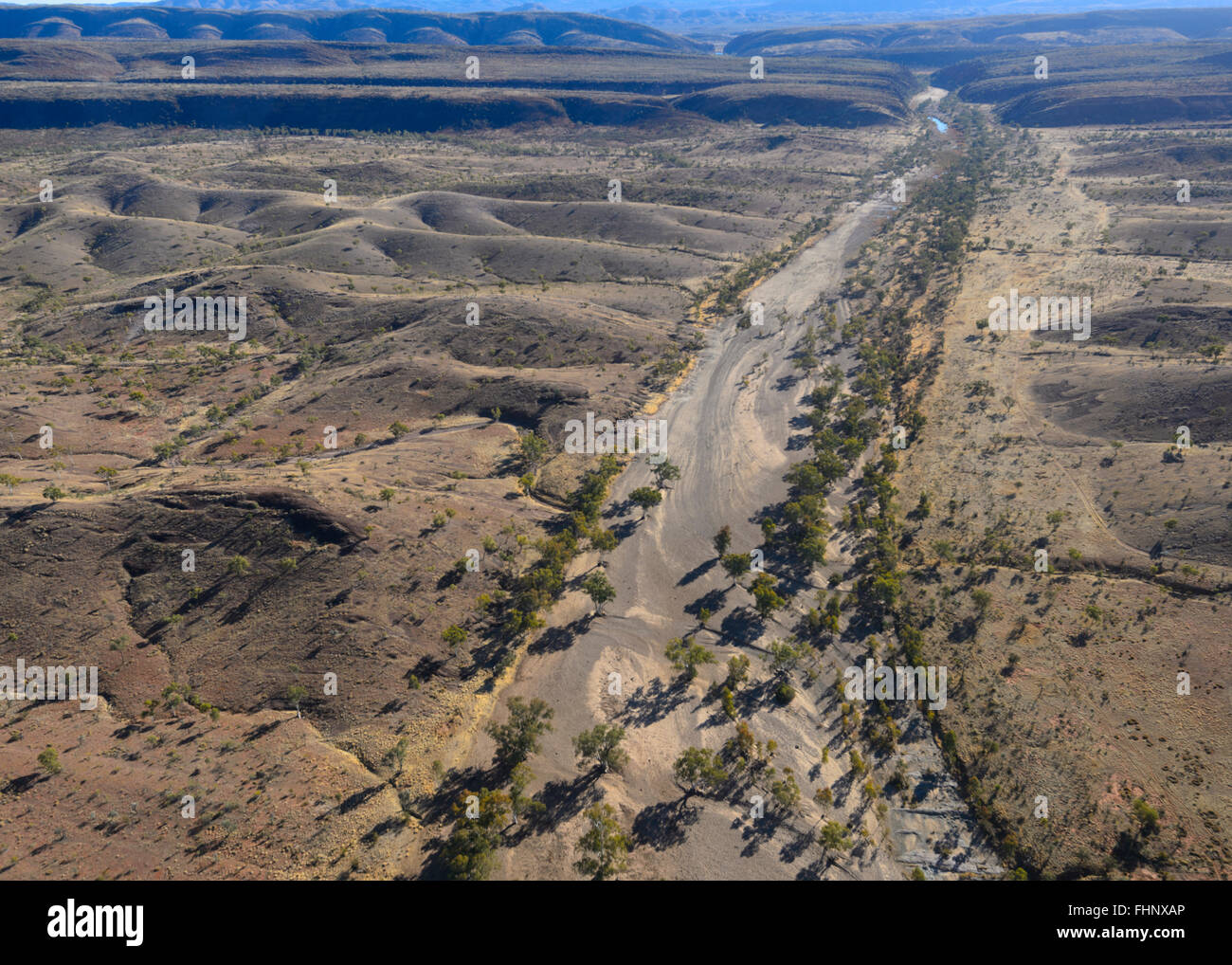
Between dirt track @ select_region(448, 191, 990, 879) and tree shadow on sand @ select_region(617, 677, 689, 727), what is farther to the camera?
tree shadow on sand @ select_region(617, 677, 689, 727)

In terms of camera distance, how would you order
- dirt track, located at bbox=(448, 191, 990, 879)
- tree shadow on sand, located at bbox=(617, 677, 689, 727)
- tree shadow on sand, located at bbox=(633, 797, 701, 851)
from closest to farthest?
dirt track, located at bbox=(448, 191, 990, 879), tree shadow on sand, located at bbox=(633, 797, 701, 851), tree shadow on sand, located at bbox=(617, 677, 689, 727)

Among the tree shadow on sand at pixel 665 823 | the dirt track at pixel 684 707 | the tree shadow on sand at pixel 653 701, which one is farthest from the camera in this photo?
the tree shadow on sand at pixel 653 701

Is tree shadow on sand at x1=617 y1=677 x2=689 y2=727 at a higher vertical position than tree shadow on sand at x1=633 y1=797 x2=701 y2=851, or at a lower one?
higher

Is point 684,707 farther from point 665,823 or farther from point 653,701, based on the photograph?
point 665,823

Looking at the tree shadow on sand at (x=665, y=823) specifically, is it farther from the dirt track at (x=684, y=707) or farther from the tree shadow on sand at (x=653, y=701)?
the tree shadow on sand at (x=653, y=701)

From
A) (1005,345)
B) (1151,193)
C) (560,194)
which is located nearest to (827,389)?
(1005,345)

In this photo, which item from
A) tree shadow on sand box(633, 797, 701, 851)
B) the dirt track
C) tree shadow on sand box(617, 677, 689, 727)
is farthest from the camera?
tree shadow on sand box(617, 677, 689, 727)

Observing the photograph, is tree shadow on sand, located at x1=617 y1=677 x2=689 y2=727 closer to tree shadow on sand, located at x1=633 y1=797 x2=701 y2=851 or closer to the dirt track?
the dirt track

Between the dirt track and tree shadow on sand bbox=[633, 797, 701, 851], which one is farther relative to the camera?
tree shadow on sand bbox=[633, 797, 701, 851]

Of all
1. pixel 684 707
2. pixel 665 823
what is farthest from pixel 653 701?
pixel 665 823

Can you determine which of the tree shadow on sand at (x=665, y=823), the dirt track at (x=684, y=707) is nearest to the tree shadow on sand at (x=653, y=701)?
the dirt track at (x=684, y=707)

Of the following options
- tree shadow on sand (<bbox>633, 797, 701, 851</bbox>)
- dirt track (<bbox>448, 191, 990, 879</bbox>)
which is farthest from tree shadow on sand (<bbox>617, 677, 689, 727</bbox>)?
tree shadow on sand (<bbox>633, 797, 701, 851</bbox>)
